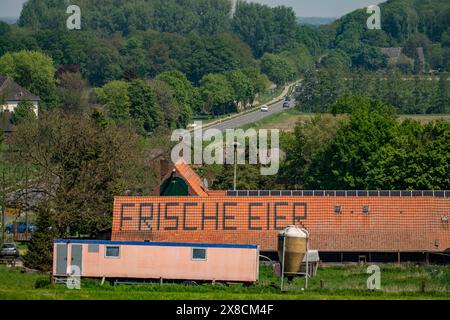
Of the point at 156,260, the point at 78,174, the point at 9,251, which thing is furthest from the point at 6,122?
the point at 156,260

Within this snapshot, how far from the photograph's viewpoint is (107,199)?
83.1 metres

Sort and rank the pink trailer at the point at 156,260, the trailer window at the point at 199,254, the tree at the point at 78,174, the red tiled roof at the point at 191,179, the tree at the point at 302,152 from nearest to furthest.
Answer: the pink trailer at the point at 156,260
the trailer window at the point at 199,254
the tree at the point at 78,174
the red tiled roof at the point at 191,179
the tree at the point at 302,152

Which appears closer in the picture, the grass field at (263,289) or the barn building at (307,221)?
the grass field at (263,289)

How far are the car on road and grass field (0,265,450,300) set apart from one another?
792cm

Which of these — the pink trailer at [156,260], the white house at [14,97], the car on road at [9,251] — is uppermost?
the white house at [14,97]

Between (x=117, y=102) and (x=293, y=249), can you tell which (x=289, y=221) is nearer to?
(x=293, y=249)

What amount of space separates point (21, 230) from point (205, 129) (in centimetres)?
7663

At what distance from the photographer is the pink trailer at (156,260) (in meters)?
65.0

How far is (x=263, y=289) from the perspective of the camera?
2415 inches

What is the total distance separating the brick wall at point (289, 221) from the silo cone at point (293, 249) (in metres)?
9.10

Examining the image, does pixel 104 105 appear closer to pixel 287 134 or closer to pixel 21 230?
pixel 287 134

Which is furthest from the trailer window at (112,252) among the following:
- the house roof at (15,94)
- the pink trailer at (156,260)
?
the house roof at (15,94)

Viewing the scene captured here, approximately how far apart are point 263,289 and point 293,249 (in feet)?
16.8

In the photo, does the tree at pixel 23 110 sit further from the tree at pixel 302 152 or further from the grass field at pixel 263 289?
the grass field at pixel 263 289
